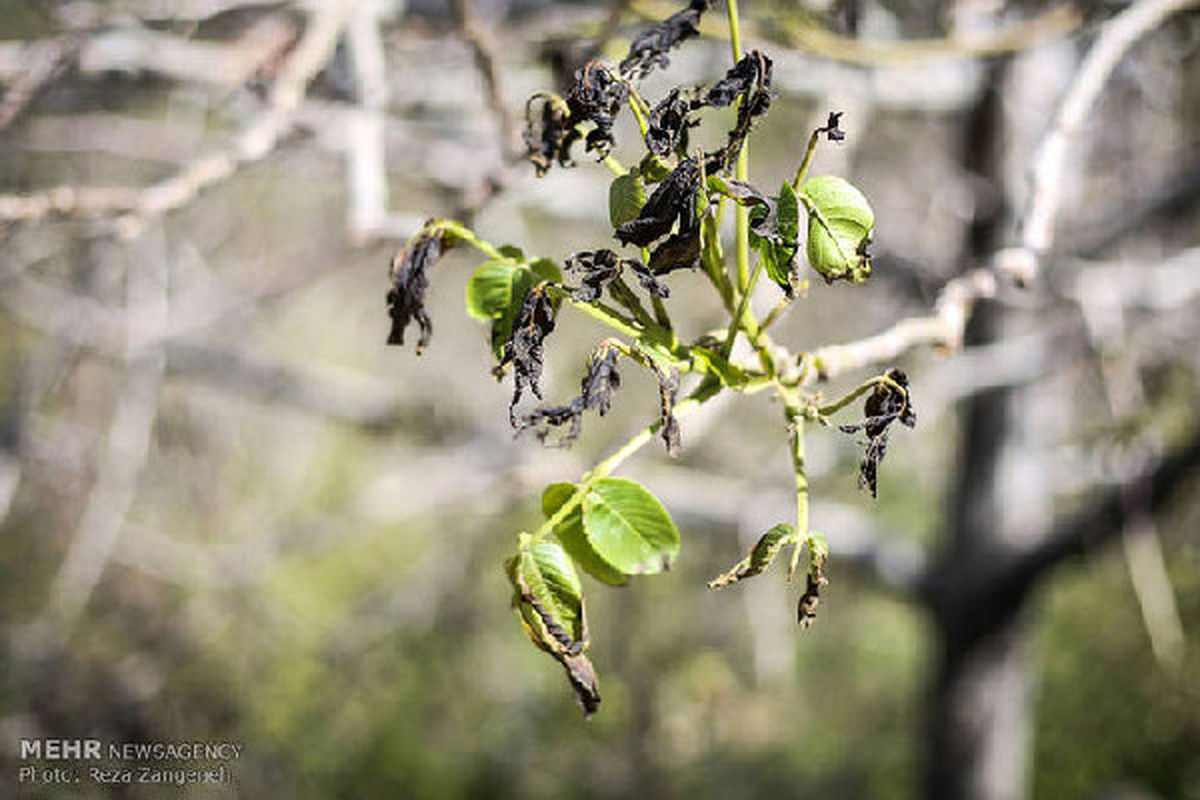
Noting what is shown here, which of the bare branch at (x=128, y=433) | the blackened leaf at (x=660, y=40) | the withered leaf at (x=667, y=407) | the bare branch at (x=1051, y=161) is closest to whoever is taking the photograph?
the withered leaf at (x=667, y=407)

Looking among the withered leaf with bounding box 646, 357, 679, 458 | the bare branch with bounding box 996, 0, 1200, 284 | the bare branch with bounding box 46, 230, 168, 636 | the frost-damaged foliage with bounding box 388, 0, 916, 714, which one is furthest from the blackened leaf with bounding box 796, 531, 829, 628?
the bare branch with bounding box 46, 230, 168, 636

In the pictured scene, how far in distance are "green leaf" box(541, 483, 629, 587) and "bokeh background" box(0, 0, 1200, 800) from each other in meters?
0.13

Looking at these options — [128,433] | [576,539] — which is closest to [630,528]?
[576,539]

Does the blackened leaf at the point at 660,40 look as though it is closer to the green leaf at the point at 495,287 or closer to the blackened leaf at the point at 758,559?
the green leaf at the point at 495,287

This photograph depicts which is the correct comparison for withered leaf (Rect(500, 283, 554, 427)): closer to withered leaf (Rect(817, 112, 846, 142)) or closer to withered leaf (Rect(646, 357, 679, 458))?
withered leaf (Rect(646, 357, 679, 458))

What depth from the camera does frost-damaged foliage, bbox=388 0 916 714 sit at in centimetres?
66

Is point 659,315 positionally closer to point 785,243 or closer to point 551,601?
point 785,243

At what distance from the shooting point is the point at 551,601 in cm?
67

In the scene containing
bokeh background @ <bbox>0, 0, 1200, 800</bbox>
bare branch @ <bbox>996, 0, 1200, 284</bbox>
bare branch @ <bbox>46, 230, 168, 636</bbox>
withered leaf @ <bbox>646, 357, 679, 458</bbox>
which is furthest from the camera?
bare branch @ <bbox>46, 230, 168, 636</bbox>

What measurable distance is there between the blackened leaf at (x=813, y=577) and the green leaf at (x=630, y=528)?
0.09 m

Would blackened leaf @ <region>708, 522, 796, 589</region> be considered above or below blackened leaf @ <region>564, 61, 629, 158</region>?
below

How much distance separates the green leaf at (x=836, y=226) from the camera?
0.67 metres

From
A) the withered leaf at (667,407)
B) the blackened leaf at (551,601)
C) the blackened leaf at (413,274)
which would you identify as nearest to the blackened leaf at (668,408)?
the withered leaf at (667,407)

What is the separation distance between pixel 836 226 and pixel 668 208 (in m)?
0.12
